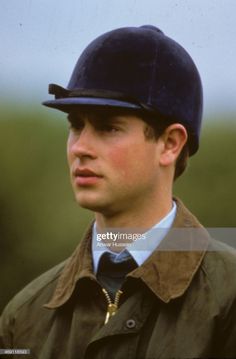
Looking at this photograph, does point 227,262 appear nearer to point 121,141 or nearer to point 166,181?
point 166,181

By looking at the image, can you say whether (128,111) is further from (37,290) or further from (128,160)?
(37,290)

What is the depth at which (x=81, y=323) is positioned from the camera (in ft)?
→ 5.73

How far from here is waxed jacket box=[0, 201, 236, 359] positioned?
1658mm

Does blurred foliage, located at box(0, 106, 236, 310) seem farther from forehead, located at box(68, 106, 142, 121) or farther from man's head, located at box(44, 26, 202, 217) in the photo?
forehead, located at box(68, 106, 142, 121)

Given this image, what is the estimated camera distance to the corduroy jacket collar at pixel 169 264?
1.71m

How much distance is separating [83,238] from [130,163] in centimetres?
26

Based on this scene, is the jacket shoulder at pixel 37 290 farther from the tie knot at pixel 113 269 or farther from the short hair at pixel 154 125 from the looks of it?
the short hair at pixel 154 125

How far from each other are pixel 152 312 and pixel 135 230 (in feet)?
0.66

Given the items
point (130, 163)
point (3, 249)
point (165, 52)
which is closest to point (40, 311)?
point (3, 249)

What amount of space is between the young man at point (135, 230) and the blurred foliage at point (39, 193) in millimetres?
190

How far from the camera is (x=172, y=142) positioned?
1.80 m

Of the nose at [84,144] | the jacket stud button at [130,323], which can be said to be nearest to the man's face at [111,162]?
the nose at [84,144]

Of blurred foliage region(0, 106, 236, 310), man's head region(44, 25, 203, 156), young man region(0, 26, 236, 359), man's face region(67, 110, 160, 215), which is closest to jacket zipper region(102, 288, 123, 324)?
young man region(0, 26, 236, 359)

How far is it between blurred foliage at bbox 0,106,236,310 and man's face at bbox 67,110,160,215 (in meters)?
0.26
